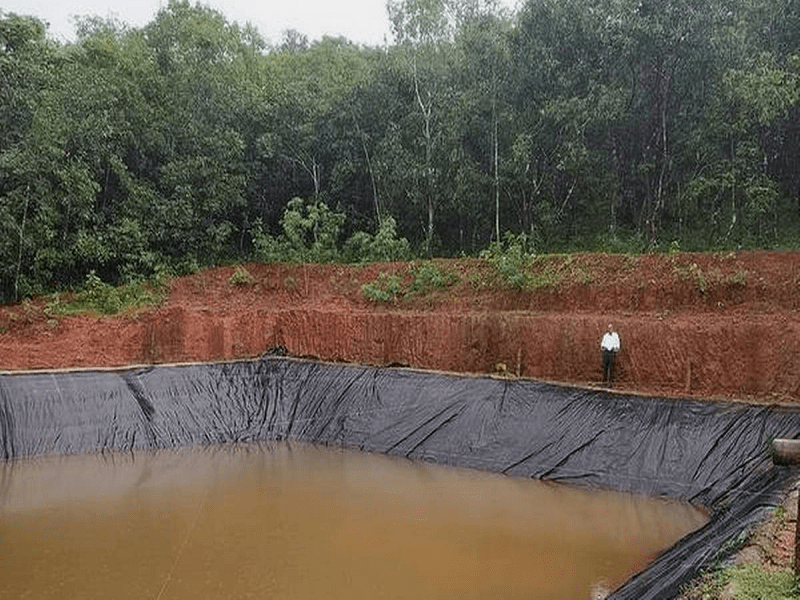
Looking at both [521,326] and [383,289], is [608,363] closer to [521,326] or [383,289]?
[521,326]

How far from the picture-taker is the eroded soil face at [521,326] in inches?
558

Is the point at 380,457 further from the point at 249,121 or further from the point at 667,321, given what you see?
the point at 249,121

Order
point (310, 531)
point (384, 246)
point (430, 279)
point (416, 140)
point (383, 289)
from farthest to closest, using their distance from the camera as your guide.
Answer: point (416, 140) → point (384, 246) → point (383, 289) → point (430, 279) → point (310, 531)

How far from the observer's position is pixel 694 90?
19906 millimetres

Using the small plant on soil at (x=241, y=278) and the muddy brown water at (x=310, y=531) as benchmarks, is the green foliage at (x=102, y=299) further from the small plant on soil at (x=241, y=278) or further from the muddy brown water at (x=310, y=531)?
the muddy brown water at (x=310, y=531)

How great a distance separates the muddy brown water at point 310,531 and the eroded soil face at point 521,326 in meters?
3.48

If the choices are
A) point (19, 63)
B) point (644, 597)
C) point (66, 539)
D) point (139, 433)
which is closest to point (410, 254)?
point (139, 433)

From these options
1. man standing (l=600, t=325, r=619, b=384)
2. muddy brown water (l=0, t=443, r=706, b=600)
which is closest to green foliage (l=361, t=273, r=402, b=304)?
muddy brown water (l=0, t=443, r=706, b=600)

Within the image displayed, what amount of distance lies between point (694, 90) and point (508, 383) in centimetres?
1053

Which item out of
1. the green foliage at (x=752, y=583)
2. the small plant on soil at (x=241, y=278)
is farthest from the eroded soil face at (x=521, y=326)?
the green foliage at (x=752, y=583)

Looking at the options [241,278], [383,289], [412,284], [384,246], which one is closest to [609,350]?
[412,284]

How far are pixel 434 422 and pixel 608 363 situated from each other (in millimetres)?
3710

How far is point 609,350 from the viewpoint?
579 inches

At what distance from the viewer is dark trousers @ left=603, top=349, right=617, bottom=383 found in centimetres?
1475
